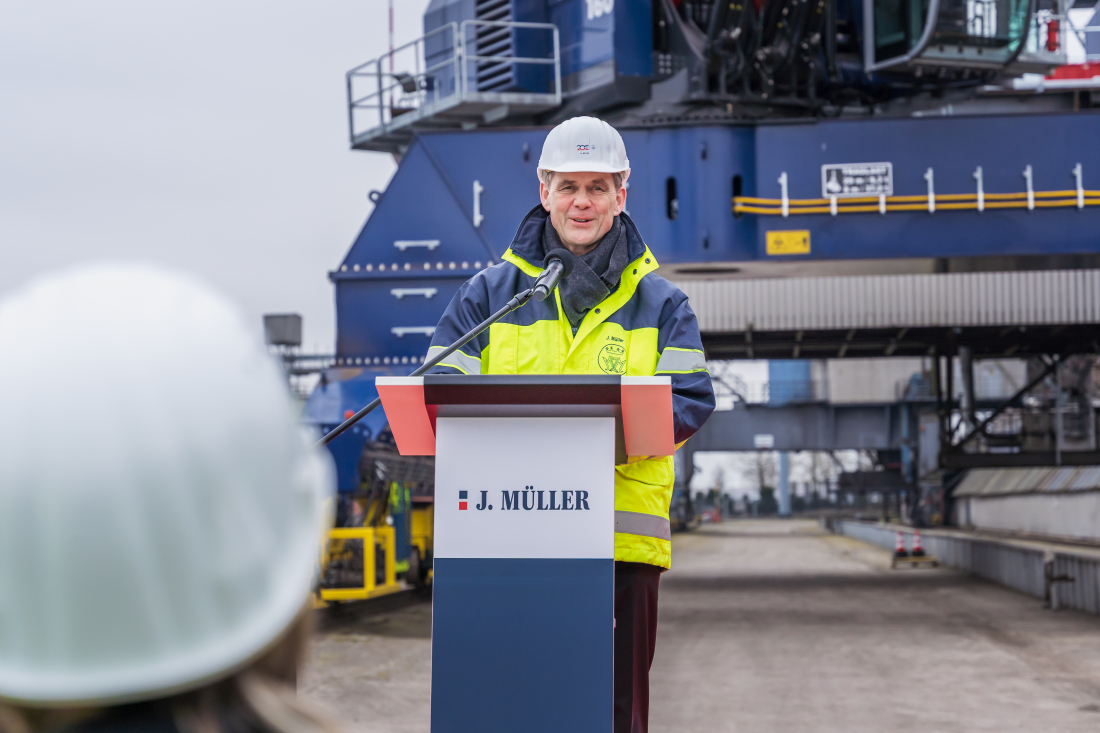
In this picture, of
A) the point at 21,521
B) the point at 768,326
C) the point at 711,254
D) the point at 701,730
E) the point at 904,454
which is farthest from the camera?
the point at 904,454

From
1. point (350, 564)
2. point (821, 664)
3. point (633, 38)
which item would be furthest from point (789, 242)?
point (350, 564)

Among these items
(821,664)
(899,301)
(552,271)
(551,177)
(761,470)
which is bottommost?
(761,470)

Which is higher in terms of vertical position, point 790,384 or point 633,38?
point 633,38

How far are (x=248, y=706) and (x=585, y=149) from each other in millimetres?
2714

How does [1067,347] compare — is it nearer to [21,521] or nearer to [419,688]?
[419,688]

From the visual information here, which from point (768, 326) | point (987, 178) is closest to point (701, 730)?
point (987, 178)

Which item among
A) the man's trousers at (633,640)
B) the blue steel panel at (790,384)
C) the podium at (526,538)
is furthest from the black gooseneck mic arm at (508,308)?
the blue steel panel at (790,384)

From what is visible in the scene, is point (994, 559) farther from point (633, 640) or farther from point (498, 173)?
point (633, 640)

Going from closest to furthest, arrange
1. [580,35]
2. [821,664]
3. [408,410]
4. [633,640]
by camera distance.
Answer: [408,410], [633,640], [821,664], [580,35]

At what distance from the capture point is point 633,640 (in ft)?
10.7

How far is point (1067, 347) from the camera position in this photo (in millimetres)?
19656

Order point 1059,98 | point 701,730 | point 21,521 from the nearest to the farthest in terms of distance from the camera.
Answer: point 21,521
point 701,730
point 1059,98

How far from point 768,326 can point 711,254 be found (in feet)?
33.6

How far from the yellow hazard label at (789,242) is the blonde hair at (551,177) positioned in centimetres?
614
